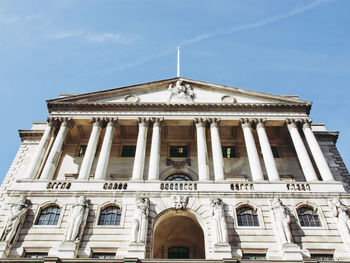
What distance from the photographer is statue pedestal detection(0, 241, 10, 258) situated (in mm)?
19978

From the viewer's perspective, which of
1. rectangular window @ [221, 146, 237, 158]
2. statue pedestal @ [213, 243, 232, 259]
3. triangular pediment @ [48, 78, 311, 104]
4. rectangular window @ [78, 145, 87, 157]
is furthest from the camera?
rectangular window @ [78, 145, 87, 157]

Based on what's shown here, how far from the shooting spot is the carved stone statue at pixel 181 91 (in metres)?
32.7

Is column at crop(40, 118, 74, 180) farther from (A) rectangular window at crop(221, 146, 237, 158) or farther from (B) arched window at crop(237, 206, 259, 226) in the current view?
(A) rectangular window at crop(221, 146, 237, 158)

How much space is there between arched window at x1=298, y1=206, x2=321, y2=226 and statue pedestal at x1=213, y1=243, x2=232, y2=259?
6.24 meters

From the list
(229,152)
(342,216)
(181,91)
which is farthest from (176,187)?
(342,216)

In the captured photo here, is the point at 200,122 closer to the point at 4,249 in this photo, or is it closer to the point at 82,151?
the point at 82,151

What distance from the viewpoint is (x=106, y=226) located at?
22.2 meters

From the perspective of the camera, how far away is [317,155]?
27.5 metres

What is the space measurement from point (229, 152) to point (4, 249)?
2178 cm

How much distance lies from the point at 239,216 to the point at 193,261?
6.07 meters

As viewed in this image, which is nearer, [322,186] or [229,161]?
[322,186]

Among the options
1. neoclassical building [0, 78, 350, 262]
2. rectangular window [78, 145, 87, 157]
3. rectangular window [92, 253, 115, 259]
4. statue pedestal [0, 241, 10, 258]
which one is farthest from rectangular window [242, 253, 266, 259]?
rectangular window [78, 145, 87, 157]

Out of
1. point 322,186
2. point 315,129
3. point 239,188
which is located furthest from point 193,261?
point 315,129

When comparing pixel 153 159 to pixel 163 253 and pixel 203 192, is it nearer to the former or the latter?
pixel 203 192
